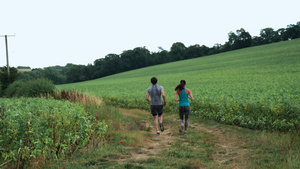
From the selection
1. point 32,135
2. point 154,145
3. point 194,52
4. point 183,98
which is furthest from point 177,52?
point 32,135

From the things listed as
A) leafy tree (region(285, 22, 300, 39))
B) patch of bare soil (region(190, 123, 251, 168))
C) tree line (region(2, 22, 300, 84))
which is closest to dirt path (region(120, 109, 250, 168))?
patch of bare soil (region(190, 123, 251, 168))

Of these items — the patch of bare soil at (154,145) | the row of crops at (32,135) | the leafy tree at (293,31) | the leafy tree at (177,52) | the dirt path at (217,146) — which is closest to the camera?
the row of crops at (32,135)

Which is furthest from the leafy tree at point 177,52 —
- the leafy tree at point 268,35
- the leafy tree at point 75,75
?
the leafy tree at point 75,75

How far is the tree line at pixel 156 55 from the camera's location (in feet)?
300

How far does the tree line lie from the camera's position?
300ft

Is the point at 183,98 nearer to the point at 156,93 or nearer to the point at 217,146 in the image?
the point at 156,93

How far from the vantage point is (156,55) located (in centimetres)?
10738

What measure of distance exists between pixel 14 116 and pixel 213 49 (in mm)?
96853

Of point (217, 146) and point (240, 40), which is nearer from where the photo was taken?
point (217, 146)

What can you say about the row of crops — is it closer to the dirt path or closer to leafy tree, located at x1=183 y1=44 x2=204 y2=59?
the dirt path

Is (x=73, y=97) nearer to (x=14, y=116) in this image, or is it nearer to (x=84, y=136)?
(x=84, y=136)

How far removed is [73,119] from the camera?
637 cm

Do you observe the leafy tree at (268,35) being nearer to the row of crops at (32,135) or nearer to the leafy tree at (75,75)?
the leafy tree at (75,75)

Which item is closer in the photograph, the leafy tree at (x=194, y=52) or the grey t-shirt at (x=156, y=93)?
the grey t-shirt at (x=156, y=93)
